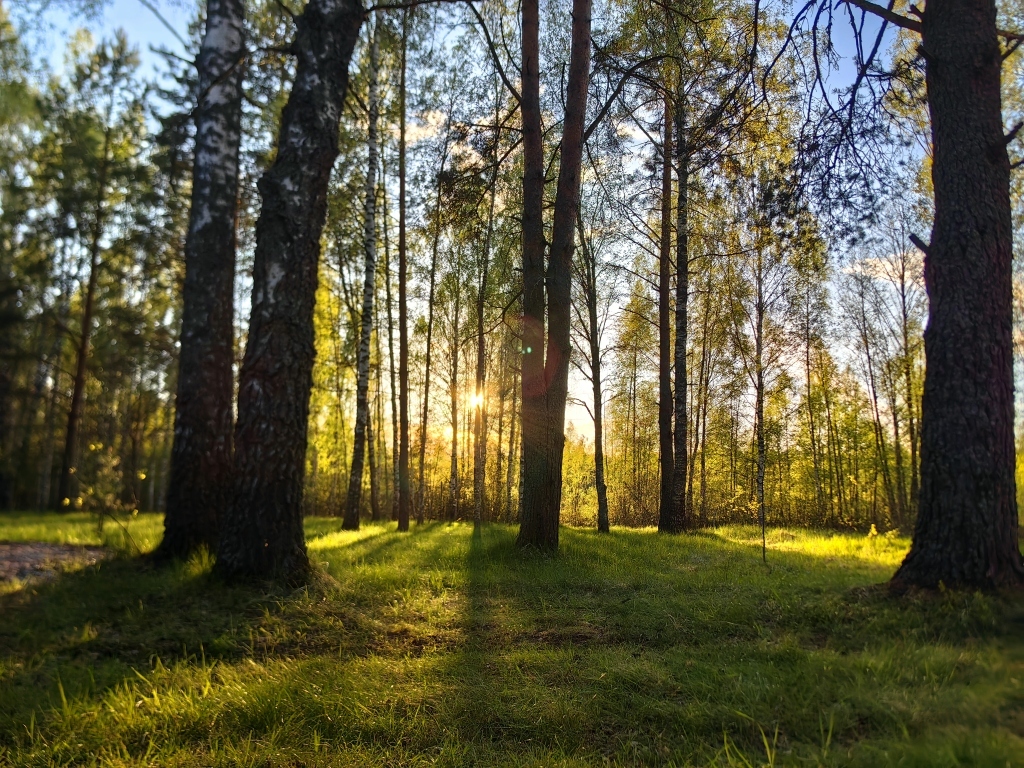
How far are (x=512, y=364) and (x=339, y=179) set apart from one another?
314 inches

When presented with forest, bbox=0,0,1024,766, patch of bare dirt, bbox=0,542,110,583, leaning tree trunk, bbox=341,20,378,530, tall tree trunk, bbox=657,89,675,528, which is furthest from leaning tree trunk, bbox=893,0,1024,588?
leaning tree trunk, bbox=341,20,378,530

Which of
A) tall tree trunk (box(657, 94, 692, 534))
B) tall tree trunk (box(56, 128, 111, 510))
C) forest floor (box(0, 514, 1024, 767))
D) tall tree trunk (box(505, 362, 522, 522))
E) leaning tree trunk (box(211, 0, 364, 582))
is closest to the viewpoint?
forest floor (box(0, 514, 1024, 767))

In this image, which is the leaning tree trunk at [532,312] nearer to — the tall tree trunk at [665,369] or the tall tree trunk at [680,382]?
the tall tree trunk at [680,382]

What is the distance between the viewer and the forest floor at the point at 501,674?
2211 millimetres

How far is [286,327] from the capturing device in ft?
16.6

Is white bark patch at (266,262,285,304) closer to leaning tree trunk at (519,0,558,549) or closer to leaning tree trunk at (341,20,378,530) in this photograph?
leaning tree trunk at (519,0,558,549)

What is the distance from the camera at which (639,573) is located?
6.23 meters

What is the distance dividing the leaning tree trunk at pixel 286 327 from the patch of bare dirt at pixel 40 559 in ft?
8.57

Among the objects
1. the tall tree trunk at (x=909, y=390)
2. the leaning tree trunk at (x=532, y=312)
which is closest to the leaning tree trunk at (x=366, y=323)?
the leaning tree trunk at (x=532, y=312)

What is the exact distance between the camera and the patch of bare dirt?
18.8 ft

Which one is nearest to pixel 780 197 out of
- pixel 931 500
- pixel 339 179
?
pixel 931 500

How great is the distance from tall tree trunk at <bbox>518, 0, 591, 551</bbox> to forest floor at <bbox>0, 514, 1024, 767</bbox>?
1.96m

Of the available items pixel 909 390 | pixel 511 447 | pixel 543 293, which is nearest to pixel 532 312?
pixel 543 293

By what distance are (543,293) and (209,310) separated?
4.34m
